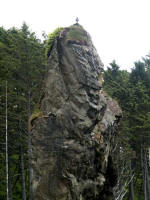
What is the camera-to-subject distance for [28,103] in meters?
14.7

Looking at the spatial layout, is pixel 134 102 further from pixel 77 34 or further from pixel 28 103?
pixel 77 34

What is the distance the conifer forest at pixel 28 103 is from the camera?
15.3 meters

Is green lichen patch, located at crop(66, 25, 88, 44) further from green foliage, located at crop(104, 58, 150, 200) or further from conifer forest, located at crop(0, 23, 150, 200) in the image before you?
green foliage, located at crop(104, 58, 150, 200)

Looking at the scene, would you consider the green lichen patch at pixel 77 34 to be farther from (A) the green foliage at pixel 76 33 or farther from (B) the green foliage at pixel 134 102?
(B) the green foliage at pixel 134 102

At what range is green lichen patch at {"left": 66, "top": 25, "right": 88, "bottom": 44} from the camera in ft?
28.2

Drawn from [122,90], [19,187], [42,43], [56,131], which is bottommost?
[19,187]

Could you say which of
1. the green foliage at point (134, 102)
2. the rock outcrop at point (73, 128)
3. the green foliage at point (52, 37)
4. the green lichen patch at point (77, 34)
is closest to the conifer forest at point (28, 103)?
the green foliage at point (134, 102)

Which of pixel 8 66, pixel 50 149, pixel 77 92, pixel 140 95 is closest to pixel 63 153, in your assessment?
pixel 50 149

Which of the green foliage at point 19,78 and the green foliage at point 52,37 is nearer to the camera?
the green foliage at point 52,37

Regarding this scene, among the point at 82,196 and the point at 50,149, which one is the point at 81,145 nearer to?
the point at 50,149

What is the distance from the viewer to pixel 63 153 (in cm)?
739

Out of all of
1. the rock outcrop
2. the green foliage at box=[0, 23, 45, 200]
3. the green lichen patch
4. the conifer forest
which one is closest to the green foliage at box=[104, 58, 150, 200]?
the conifer forest

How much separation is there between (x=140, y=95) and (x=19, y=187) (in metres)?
11.5

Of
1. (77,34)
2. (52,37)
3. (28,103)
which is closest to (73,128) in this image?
(77,34)
